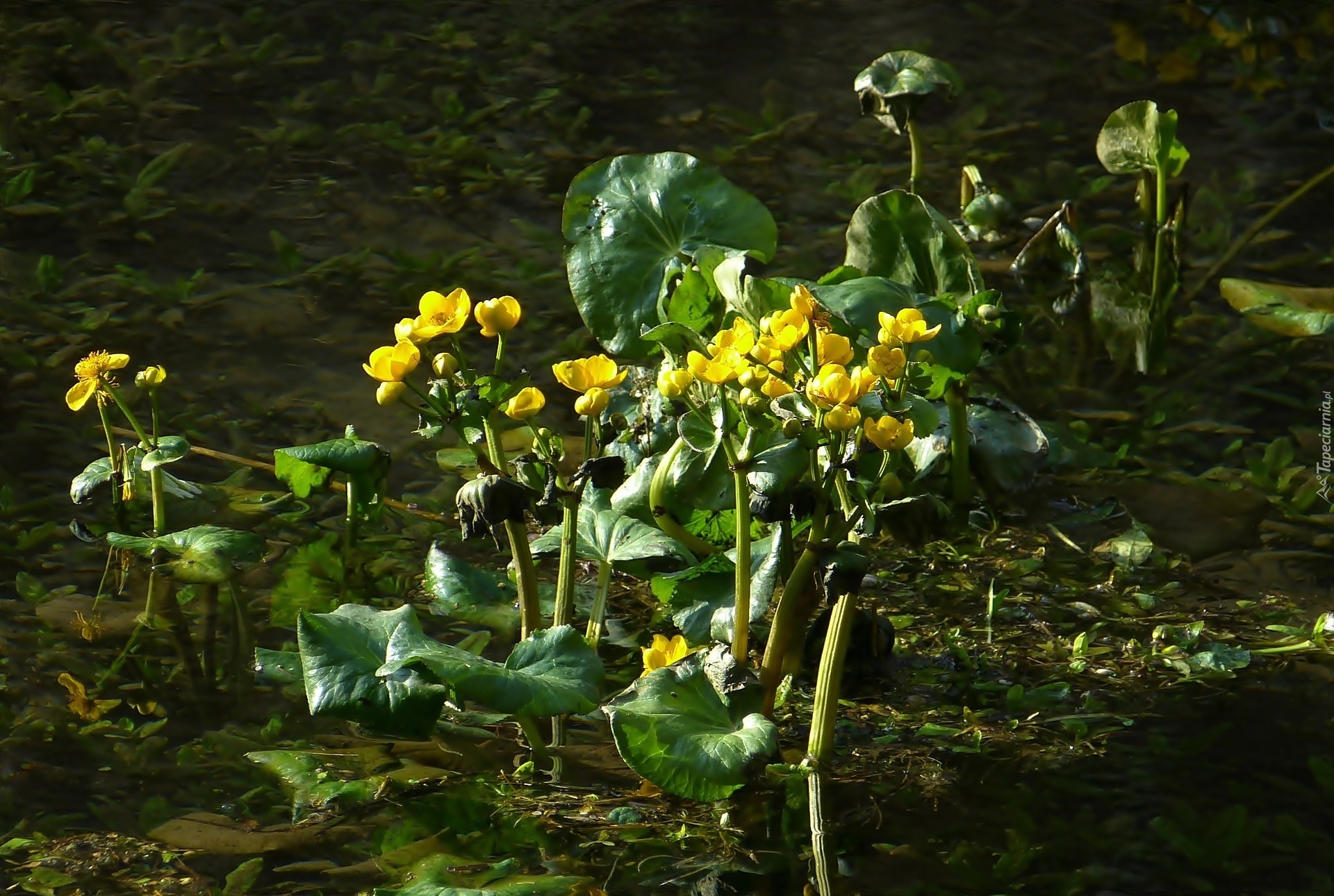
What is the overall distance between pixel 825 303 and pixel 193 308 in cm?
153

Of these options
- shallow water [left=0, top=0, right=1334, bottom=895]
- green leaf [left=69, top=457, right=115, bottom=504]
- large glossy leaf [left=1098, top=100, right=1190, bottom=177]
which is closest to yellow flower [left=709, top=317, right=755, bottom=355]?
shallow water [left=0, top=0, right=1334, bottom=895]

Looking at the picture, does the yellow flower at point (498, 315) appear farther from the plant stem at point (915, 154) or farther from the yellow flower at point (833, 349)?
the plant stem at point (915, 154)

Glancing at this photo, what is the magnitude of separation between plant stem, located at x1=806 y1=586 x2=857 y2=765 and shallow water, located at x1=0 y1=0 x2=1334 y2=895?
0.05 metres

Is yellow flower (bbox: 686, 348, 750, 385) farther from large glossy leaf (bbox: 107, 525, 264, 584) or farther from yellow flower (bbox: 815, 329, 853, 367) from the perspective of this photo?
large glossy leaf (bbox: 107, 525, 264, 584)

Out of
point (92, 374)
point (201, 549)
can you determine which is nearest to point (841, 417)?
point (201, 549)

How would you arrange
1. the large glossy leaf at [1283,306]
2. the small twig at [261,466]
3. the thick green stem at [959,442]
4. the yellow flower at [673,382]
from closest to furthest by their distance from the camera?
the yellow flower at [673,382]
the thick green stem at [959,442]
the small twig at [261,466]
the large glossy leaf at [1283,306]

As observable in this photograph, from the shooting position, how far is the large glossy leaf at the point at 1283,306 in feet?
9.25

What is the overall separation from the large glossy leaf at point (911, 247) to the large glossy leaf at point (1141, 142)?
0.86 m

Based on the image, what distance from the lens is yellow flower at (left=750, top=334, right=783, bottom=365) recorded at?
62.3 inches

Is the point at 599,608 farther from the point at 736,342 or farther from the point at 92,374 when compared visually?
the point at 92,374

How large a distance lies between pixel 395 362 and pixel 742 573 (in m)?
0.47

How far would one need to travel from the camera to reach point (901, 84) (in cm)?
272

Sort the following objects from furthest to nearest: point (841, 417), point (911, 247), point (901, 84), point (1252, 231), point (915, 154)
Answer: point (1252, 231) < point (915, 154) < point (901, 84) < point (911, 247) < point (841, 417)

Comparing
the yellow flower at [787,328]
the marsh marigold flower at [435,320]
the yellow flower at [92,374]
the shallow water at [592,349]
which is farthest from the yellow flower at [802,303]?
the yellow flower at [92,374]
